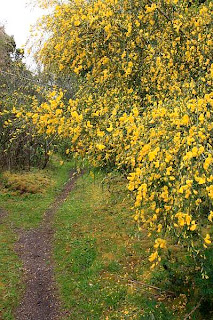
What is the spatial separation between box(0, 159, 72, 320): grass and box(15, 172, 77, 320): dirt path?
0.22m

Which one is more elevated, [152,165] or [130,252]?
[152,165]

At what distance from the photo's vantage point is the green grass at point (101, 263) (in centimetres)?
702

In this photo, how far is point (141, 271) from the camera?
8031 mm

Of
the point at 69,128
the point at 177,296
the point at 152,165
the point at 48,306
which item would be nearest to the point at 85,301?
the point at 48,306

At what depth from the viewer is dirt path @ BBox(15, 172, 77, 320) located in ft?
24.0

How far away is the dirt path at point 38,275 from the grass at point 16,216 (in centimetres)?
22

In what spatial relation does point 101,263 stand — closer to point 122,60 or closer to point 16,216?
point 122,60

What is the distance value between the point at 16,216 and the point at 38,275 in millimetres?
4934

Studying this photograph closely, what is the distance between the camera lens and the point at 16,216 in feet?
43.8

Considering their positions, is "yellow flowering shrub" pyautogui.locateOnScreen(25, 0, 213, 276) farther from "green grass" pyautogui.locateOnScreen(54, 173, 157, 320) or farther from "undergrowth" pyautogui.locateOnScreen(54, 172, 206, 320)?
"green grass" pyautogui.locateOnScreen(54, 173, 157, 320)

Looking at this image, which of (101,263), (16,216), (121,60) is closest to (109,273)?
(101,263)

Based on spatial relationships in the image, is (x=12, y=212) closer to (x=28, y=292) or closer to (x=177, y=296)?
(x=28, y=292)

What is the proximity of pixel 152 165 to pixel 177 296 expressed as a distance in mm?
4319

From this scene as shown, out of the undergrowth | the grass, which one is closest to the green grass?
the undergrowth
